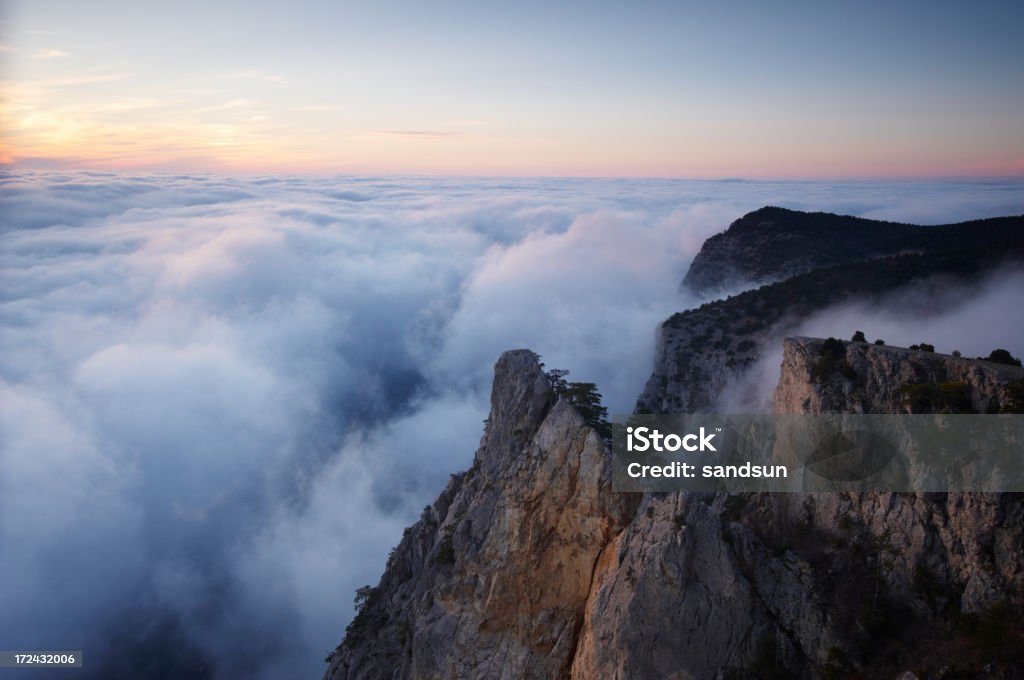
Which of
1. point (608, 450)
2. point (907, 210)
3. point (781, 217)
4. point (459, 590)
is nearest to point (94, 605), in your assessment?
point (459, 590)

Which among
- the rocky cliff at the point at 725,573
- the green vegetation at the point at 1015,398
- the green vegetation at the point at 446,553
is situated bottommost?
the green vegetation at the point at 446,553

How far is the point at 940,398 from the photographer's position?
78.0ft

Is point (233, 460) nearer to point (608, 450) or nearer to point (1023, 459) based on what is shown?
point (608, 450)

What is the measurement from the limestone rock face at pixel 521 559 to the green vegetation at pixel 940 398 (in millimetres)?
12297

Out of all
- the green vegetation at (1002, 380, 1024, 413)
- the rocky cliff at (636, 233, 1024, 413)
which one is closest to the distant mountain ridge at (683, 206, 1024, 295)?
the rocky cliff at (636, 233, 1024, 413)

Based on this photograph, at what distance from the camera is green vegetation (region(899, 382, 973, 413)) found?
76.7 feet

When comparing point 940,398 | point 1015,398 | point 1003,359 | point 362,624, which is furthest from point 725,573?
point 362,624

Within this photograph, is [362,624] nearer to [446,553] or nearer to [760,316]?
[446,553]

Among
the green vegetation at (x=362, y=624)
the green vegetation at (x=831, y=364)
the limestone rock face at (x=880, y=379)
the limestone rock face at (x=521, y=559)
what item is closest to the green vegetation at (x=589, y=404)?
the limestone rock face at (x=521, y=559)

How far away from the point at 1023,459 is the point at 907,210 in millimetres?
134910

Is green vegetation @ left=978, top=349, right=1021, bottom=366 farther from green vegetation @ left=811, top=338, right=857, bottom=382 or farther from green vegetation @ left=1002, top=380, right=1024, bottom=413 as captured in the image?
green vegetation @ left=811, top=338, right=857, bottom=382

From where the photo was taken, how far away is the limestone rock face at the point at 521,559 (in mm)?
29281

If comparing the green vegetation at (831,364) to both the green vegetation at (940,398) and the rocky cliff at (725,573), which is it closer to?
the rocky cliff at (725,573)

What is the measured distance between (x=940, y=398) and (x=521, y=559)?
19233mm
